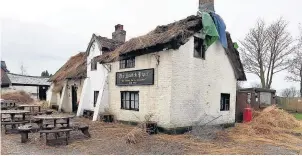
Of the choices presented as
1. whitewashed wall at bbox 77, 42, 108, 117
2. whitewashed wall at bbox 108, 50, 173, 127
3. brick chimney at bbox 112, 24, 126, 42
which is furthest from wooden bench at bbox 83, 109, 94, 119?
brick chimney at bbox 112, 24, 126, 42

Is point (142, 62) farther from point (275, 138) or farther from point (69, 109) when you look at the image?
point (69, 109)

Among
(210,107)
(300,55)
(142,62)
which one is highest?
(300,55)

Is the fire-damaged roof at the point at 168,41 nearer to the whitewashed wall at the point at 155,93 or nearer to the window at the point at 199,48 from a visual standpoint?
the whitewashed wall at the point at 155,93

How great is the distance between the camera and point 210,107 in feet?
45.9

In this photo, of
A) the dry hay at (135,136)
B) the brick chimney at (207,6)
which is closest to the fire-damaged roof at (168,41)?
the brick chimney at (207,6)

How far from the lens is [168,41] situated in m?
11.7

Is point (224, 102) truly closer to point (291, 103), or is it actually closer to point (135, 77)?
point (135, 77)

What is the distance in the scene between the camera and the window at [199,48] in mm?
13414

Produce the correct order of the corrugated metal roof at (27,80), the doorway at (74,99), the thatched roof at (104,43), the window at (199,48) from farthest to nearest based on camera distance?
the corrugated metal roof at (27,80)
the doorway at (74,99)
the thatched roof at (104,43)
the window at (199,48)

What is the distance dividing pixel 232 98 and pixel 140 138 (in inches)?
312

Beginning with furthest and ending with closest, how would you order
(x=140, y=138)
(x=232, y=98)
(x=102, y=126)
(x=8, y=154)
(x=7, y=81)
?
(x=7, y=81), (x=232, y=98), (x=102, y=126), (x=140, y=138), (x=8, y=154)

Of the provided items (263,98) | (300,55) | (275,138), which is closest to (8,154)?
(275,138)

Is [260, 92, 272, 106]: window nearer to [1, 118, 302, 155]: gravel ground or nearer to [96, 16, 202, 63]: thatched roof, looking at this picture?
[96, 16, 202, 63]: thatched roof

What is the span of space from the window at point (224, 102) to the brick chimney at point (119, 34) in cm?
867
